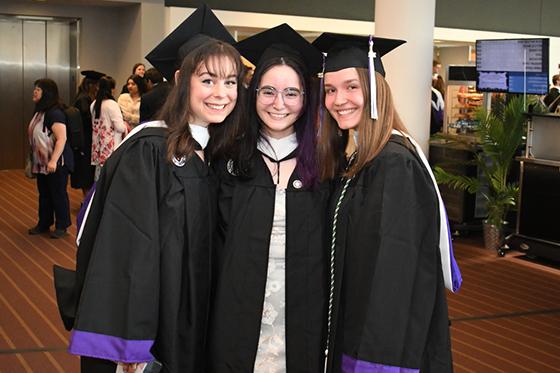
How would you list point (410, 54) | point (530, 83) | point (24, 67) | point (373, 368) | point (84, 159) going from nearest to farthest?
1. point (373, 368)
2. point (530, 83)
3. point (410, 54)
4. point (84, 159)
5. point (24, 67)

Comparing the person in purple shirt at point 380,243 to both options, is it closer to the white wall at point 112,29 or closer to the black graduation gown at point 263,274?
the black graduation gown at point 263,274

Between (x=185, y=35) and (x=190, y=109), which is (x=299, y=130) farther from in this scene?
(x=185, y=35)

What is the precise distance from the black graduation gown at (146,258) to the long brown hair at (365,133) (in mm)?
456

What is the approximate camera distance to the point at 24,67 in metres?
13.4

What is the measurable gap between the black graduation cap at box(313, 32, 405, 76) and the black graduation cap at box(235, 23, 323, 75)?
0.20 feet

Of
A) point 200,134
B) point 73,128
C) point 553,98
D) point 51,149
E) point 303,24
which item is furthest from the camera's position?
point 303,24

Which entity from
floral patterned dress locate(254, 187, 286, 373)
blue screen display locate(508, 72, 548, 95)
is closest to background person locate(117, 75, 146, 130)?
blue screen display locate(508, 72, 548, 95)

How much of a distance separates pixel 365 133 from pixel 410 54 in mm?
5970

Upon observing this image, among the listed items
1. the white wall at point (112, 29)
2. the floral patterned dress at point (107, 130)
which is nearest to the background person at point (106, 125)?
the floral patterned dress at point (107, 130)

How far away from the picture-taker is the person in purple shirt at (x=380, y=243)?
2811 millimetres

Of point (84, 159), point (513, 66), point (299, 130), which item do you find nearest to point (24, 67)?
point (84, 159)

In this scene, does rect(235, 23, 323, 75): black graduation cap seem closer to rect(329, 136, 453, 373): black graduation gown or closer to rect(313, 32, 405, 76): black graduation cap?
rect(313, 32, 405, 76): black graduation cap

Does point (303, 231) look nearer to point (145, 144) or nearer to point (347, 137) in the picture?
point (347, 137)

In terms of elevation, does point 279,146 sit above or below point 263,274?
above
